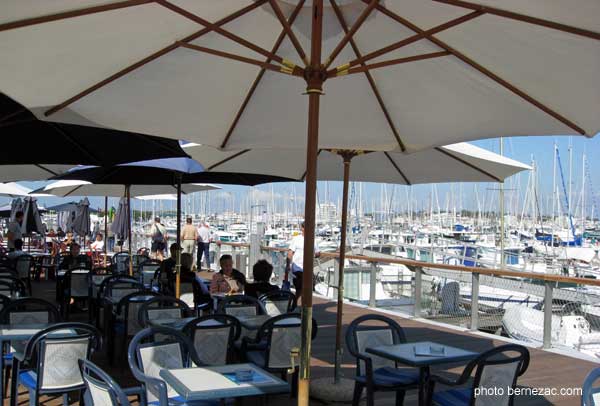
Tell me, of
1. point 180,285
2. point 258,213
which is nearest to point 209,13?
point 180,285

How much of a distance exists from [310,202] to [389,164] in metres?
4.31

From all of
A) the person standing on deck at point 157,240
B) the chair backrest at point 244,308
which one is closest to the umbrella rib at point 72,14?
the chair backrest at point 244,308

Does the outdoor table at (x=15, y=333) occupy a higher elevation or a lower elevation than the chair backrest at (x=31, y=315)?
lower

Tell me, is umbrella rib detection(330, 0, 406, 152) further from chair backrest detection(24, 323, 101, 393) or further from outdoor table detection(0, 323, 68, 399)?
outdoor table detection(0, 323, 68, 399)

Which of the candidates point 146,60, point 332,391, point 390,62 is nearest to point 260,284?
point 332,391

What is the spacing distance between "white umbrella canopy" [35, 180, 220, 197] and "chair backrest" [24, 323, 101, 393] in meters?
7.64

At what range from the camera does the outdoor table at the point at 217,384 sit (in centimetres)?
348

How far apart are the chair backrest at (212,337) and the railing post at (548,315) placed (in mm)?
5028

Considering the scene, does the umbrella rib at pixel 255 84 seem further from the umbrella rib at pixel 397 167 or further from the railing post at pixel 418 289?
the railing post at pixel 418 289

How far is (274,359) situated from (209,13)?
9.62ft

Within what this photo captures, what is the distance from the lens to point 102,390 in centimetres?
Result: 314

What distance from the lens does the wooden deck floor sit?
5996mm

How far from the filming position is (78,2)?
10.2 ft

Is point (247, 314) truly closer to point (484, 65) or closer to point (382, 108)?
point (382, 108)
